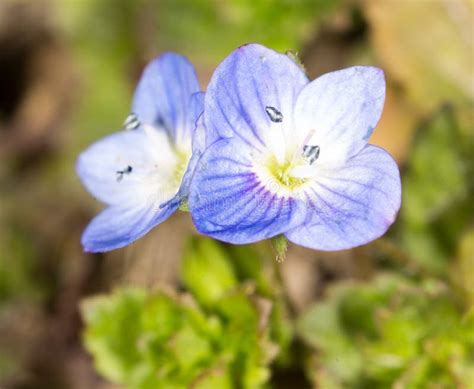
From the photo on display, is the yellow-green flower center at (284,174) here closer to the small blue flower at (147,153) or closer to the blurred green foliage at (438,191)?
the small blue flower at (147,153)

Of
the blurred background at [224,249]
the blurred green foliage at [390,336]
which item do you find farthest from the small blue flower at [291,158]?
the blurred green foliage at [390,336]

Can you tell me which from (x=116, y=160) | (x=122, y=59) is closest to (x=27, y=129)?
(x=122, y=59)

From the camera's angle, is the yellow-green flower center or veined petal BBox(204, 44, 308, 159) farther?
the yellow-green flower center

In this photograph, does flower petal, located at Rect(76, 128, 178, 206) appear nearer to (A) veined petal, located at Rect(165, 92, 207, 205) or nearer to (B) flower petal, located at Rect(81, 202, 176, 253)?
(B) flower petal, located at Rect(81, 202, 176, 253)

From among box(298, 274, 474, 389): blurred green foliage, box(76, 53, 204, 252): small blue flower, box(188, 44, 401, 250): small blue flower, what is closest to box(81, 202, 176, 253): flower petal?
box(76, 53, 204, 252): small blue flower

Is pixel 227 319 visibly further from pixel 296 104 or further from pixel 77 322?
pixel 77 322

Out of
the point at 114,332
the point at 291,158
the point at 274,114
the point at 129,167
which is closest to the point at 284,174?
the point at 291,158
